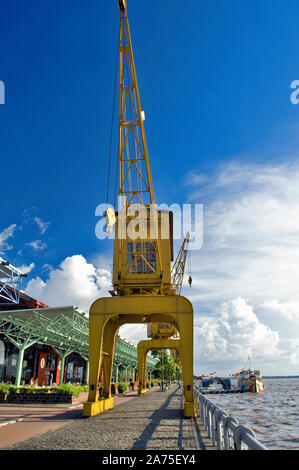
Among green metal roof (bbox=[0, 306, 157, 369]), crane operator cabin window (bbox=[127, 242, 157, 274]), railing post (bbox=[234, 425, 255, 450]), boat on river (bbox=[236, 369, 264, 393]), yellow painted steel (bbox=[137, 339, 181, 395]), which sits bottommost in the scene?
boat on river (bbox=[236, 369, 264, 393])

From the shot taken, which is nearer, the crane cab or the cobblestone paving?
the cobblestone paving

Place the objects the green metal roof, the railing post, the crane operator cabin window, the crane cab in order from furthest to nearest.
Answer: the green metal roof
the crane operator cabin window
the crane cab
the railing post

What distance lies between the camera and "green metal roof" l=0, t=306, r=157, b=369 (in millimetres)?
32844

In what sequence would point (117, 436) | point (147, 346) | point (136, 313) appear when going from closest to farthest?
point (117, 436)
point (136, 313)
point (147, 346)

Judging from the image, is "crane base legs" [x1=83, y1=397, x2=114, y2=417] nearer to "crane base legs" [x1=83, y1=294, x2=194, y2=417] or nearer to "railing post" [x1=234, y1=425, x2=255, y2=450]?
"crane base legs" [x1=83, y1=294, x2=194, y2=417]

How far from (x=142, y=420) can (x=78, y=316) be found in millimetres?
25659

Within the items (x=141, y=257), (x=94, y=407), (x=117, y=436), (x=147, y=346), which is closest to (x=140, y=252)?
(x=141, y=257)

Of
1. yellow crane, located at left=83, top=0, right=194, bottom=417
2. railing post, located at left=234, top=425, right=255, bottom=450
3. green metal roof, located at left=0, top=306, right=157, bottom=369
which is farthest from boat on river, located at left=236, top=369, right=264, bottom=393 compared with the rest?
railing post, located at left=234, top=425, right=255, bottom=450

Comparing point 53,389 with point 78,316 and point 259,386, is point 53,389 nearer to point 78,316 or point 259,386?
point 78,316

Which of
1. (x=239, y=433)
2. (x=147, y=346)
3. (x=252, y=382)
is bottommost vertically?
(x=252, y=382)

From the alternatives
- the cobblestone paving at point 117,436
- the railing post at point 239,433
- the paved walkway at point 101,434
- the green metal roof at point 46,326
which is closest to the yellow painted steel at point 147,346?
the green metal roof at point 46,326

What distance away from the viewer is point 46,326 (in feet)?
117

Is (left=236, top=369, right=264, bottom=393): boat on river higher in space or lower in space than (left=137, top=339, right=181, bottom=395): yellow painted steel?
lower

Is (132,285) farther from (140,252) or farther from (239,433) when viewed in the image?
(239,433)
